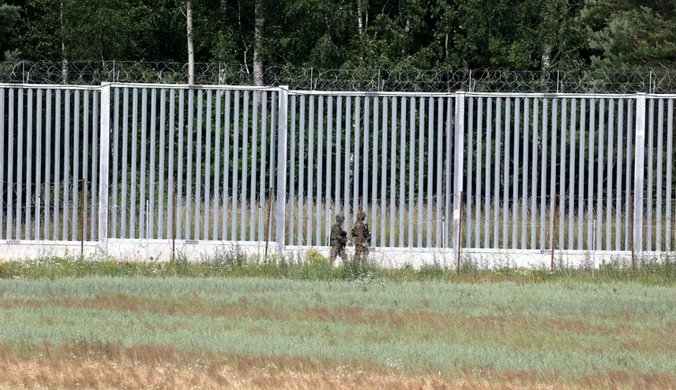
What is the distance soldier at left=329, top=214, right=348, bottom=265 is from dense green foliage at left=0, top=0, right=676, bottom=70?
1482cm

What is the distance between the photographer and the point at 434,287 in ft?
59.2

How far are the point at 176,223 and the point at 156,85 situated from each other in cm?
237

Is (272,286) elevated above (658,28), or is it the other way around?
(658,28)

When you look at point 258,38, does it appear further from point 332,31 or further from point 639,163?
point 639,163

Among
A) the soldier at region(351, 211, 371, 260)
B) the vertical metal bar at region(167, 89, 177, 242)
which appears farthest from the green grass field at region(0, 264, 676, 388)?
the vertical metal bar at region(167, 89, 177, 242)

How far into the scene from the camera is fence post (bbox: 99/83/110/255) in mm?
21375

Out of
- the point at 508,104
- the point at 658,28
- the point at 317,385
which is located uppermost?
the point at 658,28

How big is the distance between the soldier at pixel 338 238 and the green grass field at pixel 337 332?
1.70m

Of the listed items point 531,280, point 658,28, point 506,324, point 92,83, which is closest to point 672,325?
point 506,324

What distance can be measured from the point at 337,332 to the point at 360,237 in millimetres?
6439

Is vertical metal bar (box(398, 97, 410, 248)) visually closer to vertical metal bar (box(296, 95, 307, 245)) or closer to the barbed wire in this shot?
the barbed wire

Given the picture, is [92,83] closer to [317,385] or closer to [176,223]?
[176,223]

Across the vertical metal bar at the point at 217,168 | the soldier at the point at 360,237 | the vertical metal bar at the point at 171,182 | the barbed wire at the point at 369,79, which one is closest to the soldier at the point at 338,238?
the soldier at the point at 360,237

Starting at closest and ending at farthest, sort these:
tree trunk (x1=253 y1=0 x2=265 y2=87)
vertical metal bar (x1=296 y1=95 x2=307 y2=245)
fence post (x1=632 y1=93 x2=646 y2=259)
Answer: vertical metal bar (x1=296 y1=95 x2=307 y2=245) < fence post (x1=632 y1=93 x2=646 y2=259) < tree trunk (x1=253 y1=0 x2=265 y2=87)
